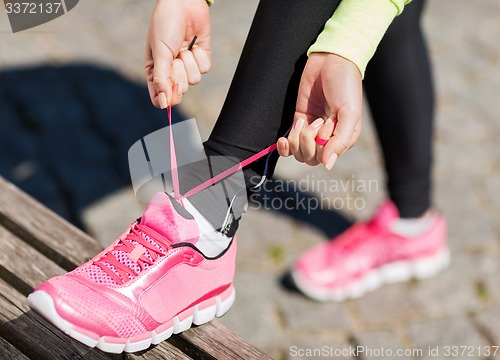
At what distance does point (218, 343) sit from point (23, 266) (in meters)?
0.48

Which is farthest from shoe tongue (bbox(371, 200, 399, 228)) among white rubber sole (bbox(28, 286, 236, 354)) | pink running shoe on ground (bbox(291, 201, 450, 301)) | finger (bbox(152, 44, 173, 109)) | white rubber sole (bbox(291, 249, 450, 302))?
finger (bbox(152, 44, 173, 109))

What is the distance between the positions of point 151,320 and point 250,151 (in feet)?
1.25

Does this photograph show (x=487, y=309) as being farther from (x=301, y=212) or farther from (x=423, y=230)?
(x=301, y=212)

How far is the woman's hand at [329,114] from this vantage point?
1298 mm

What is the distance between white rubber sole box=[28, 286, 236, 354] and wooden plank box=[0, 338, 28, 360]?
0.58 ft

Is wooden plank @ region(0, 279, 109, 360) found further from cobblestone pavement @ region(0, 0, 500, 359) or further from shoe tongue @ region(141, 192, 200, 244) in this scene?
cobblestone pavement @ region(0, 0, 500, 359)

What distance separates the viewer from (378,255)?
2.46 m

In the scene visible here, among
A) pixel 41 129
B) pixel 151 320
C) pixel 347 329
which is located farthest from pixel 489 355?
pixel 41 129

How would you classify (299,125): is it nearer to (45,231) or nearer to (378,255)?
(45,231)

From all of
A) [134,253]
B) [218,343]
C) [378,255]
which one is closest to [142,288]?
[134,253]

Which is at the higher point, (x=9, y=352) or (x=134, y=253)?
(x=134, y=253)

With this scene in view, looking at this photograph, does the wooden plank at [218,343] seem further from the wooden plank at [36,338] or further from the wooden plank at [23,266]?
the wooden plank at [23,266]

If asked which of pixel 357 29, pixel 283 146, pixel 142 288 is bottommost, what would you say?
pixel 142 288

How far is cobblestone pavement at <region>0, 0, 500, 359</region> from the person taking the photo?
2270mm
